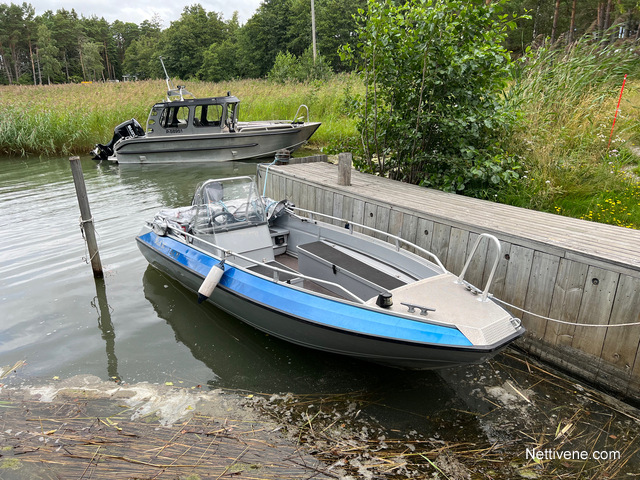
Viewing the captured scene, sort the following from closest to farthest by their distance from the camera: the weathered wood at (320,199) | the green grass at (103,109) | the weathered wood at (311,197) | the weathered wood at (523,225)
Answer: the weathered wood at (523,225)
the weathered wood at (320,199)
the weathered wood at (311,197)
the green grass at (103,109)

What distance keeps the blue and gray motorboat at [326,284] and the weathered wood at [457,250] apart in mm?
185

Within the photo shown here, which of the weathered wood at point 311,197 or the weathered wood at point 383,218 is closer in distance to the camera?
the weathered wood at point 383,218

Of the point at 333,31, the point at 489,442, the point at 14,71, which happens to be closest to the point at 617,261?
the point at 489,442

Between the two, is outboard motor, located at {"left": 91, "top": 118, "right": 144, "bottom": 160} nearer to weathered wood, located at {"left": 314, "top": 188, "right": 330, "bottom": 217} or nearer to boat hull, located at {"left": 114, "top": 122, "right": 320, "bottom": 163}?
boat hull, located at {"left": 114, "top": 122, "right": 320, "bottom": 163}

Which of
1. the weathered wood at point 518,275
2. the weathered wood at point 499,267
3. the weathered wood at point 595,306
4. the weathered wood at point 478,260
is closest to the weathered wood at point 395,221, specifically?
the weathered wood at point 478,260

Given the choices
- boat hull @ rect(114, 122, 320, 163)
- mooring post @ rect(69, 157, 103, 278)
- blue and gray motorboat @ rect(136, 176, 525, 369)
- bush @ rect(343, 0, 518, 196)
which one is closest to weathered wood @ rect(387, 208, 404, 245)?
blue and gray motorboat @ rect(136, 176, 525, 369)

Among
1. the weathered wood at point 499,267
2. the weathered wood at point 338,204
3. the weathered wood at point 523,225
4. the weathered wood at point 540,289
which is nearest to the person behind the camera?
the weathered wood at point 523,225

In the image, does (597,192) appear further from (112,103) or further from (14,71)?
(14,71)

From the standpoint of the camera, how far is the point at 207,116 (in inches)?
550

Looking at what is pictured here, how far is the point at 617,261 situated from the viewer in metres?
3.31

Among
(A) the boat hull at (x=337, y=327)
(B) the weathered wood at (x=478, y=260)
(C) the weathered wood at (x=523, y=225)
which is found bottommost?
(A) the boat hull at (x=337, y=327)

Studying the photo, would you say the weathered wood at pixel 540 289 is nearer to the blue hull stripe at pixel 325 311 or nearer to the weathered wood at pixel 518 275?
the weathered wood at pixel 518 275

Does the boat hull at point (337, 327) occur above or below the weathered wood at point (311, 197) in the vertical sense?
below

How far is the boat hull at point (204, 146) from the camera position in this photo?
13703 mm
